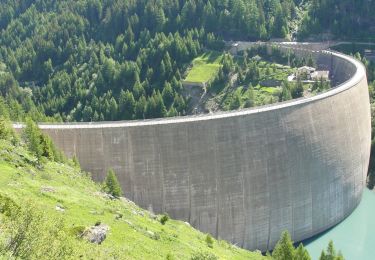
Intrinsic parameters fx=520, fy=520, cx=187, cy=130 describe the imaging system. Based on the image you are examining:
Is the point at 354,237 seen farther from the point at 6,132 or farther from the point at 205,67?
the point at 205,67

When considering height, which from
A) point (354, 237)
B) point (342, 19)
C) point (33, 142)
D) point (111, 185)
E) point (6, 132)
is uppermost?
point (6, 132)

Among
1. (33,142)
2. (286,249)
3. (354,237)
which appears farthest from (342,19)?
(33,142)

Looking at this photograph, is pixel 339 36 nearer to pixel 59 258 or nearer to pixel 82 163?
pixel 82 163

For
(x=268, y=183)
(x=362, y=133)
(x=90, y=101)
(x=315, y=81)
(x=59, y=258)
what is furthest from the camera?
(x=90, y=101)

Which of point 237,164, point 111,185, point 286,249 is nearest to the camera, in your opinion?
point 286,249

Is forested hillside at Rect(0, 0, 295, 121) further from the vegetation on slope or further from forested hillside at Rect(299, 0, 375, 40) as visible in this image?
the vegetation on slope

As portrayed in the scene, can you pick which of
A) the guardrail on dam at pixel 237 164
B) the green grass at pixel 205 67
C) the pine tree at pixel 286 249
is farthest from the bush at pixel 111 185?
the green grass at pixel 205 67

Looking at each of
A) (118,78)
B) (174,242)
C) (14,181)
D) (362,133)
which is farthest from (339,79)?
(14,181)
